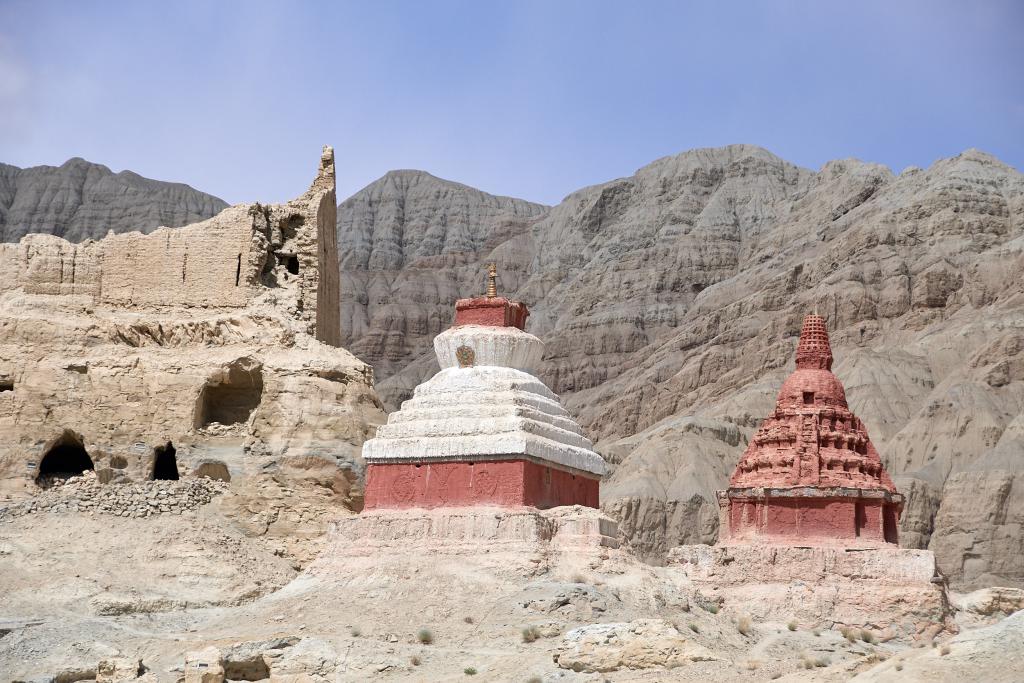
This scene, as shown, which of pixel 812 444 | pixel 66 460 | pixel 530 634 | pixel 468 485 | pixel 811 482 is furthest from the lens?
pixel 812 444

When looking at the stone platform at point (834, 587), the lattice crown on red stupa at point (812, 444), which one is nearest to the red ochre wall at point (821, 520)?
the lattice crown on red stupa at point (812, 444)

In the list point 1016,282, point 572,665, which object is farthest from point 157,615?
point 1016,282

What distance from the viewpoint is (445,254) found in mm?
118188

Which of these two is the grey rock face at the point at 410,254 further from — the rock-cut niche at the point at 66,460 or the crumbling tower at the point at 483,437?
the crumbling tower at the point at 483,437

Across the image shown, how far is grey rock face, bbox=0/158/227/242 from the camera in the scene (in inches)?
3659

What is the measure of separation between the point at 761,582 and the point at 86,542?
495 inches

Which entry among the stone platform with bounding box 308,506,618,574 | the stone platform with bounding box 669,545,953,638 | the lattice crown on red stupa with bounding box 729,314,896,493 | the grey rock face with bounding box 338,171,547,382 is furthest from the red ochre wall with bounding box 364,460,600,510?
the grey rock face with bounding box 338,171,547,382

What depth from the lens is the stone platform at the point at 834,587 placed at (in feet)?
87.7

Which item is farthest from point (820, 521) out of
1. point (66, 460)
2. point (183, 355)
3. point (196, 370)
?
point (66, 460)

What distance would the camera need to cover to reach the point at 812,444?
30453 mm

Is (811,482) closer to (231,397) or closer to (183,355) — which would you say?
(231,397)

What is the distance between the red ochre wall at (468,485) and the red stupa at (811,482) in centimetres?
501

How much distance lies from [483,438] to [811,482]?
786 centimetres

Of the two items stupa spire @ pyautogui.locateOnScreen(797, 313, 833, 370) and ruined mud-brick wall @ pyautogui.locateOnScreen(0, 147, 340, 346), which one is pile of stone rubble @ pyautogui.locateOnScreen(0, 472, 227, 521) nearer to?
ruined mud-brick wall @ pyautogui.locateOnScreen(0, 147, 340, 346)
